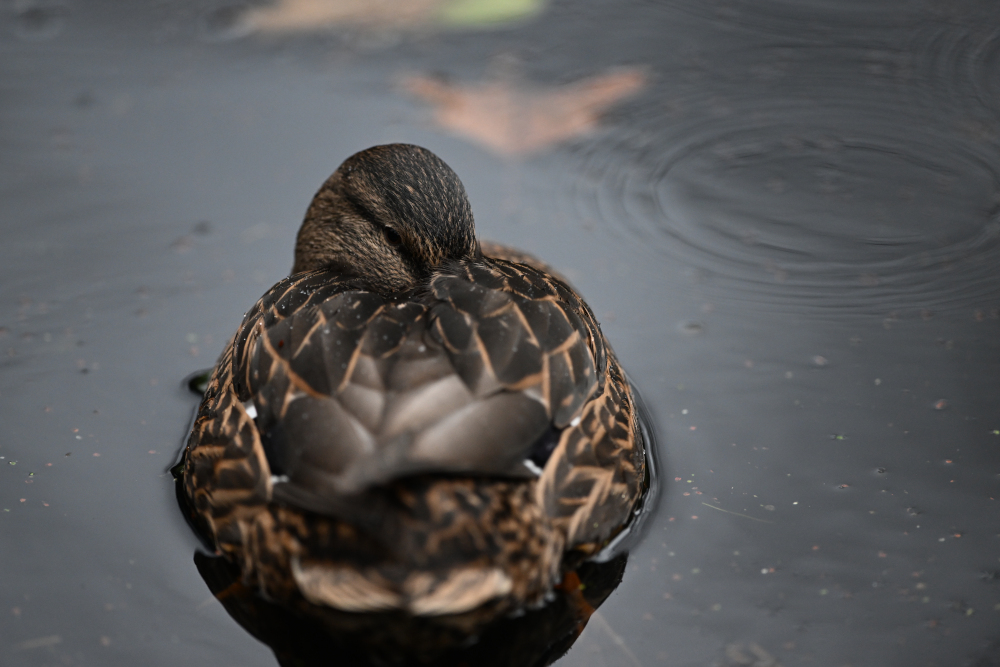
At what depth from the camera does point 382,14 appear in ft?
19.5

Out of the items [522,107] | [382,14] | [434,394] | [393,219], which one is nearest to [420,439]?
[434,394]

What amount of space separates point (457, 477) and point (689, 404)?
1525 mm

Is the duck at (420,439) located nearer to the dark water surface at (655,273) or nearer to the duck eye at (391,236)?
the duck eye at (391,236)

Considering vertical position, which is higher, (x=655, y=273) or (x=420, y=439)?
(x=420, y=439)

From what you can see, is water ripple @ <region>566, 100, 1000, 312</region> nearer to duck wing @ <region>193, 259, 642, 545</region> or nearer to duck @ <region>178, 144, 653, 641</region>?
duck @ <region>178, 144, 653, 641</region>

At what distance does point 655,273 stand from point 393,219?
1416 millimetres

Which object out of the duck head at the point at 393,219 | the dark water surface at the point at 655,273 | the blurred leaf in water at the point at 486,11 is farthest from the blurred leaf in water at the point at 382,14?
the duck head at the point at 393,219

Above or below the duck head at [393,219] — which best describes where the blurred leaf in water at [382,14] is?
above

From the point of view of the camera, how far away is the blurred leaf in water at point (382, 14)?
19.2 feet

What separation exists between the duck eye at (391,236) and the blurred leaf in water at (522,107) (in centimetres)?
157

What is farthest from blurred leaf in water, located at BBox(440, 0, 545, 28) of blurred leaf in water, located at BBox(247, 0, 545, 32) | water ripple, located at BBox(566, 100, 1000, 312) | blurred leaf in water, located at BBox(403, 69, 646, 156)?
water ripple, located at BBox(566, 100, 1000, 312)

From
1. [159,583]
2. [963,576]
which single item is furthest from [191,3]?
[963,576]

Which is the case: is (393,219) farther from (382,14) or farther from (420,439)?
(382,14)

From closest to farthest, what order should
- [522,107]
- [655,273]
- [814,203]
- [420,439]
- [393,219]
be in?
[420,439] < [393,219] < [655,273] < [814,203] < [522,107]
